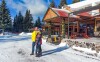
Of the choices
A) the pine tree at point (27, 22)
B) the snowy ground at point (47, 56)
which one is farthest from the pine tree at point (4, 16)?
the snowy ground at point (47, 56)

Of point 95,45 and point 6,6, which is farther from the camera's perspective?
point 6,6

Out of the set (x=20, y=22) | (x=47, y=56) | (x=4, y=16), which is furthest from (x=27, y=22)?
(x=47, y=56)

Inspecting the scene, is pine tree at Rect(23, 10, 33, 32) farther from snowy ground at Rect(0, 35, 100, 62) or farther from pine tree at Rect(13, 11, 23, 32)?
snowy ground at Rect(0, 35, 100, 62)

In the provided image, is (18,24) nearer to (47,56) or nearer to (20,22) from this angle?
(20,22)

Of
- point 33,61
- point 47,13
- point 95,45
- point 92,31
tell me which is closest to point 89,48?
point 95,45

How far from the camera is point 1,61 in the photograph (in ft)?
31.1

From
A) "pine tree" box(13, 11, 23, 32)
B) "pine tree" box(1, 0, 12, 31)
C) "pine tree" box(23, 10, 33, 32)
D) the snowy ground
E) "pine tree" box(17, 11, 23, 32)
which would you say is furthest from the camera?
"pine tree" box(13, 11, 23, 32)

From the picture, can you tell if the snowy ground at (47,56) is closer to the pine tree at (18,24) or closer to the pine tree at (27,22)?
the pine tree at (27,22)

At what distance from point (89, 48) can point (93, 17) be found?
444 inches

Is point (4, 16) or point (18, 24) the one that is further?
point (18, 24)

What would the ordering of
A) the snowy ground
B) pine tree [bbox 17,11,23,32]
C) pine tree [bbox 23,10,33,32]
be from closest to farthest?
the snowy ground < pine tree [bbox 23,10,33,32] < pine tree [bbox 17,11,23,32]

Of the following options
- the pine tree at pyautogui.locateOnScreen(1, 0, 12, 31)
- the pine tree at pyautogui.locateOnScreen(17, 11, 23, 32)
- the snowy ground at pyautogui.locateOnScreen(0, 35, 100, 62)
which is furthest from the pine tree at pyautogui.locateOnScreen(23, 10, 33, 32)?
the snowy ground at pyautogui.locateOnScreen(0, 35, 100, 62)

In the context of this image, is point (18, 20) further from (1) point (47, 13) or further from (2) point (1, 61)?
(2) point (1, 61)

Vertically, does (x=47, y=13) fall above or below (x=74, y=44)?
above
